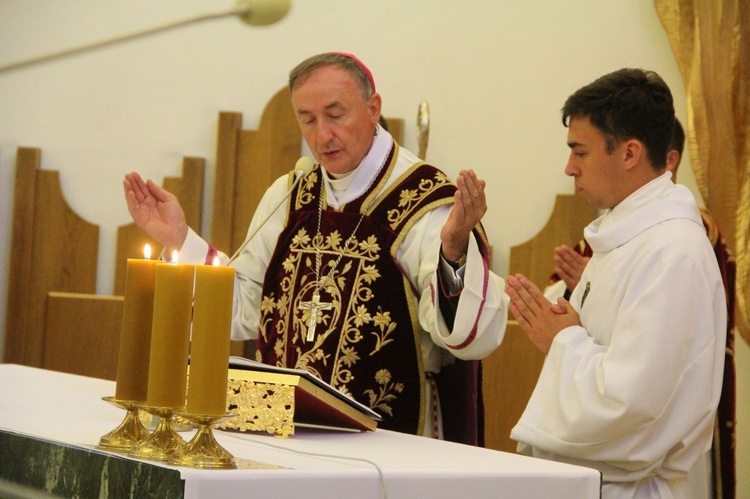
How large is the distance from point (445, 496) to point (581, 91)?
1.57m

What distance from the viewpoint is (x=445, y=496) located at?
1720mm

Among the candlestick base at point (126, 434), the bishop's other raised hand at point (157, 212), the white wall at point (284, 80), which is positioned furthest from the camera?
the white wall at point (284, 80)

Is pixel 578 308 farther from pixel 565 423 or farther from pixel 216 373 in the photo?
pixel 216 373

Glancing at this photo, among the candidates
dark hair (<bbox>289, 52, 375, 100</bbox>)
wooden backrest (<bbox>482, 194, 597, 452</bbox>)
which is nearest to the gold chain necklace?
dark hair (<bbox>289, 52, 375, 100</bbox>)

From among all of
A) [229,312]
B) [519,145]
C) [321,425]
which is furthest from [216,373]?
[519,145]

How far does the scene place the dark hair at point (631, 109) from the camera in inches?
113

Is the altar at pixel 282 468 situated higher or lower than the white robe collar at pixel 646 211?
lower

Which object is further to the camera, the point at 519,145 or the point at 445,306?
the point at 519,145

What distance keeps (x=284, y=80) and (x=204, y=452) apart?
12.9 feet

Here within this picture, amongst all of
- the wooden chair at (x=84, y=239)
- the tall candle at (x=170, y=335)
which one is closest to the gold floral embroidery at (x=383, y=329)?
the tall candle at (x=170, y=335)

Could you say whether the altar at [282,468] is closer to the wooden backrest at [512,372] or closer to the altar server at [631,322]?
the altar server at [631,322]

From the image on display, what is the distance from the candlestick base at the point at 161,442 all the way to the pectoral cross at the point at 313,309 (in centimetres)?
152

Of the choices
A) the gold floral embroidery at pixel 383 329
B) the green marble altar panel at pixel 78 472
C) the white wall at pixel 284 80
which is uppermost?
the white wall at pixel 284 80

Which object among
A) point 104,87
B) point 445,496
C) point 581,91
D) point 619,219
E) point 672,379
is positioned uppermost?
point 104,87
